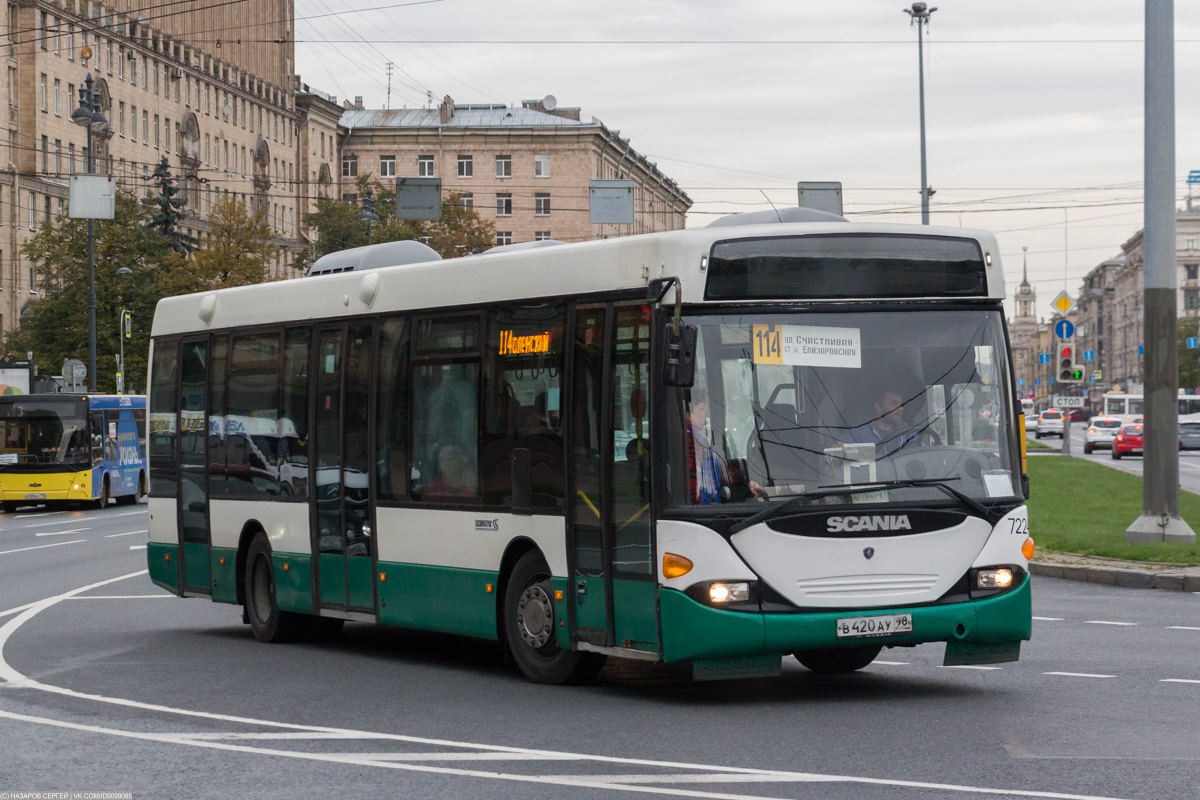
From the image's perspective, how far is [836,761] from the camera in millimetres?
8461

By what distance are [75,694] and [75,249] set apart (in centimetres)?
6133

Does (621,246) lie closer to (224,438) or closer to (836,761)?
(836,761)

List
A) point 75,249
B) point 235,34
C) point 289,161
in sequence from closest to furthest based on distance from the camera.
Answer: point 75,249
point 235,34
point 289,161

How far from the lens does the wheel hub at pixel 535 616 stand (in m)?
11.3

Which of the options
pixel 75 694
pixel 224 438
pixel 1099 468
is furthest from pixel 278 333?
pixel 1099 468

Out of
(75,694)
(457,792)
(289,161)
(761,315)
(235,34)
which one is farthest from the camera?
(289,161)

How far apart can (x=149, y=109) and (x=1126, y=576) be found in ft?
304

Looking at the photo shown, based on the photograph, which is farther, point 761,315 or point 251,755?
point 761,315

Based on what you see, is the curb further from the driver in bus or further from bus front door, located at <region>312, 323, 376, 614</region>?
the driver in bus

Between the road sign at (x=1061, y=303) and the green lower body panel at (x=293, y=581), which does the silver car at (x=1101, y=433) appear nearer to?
the road sign at (x=1061, y=303)

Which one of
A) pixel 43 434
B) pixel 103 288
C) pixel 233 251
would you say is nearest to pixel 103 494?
pixel 43 434

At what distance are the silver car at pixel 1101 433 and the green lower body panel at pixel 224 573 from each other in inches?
2136

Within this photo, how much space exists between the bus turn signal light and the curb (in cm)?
908

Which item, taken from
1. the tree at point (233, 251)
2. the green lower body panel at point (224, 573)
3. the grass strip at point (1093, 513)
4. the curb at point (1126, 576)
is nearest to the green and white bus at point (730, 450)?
the green lower body panel at point (224, 573)
